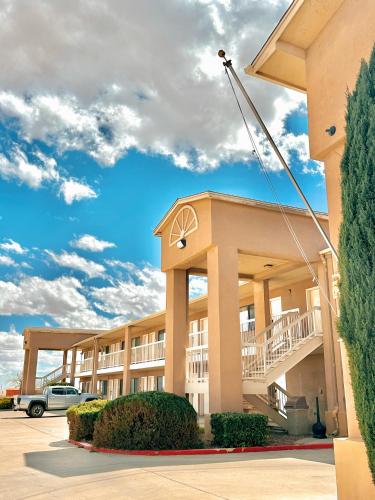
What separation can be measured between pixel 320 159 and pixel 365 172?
7.45ft

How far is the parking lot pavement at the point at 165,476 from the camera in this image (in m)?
7.14

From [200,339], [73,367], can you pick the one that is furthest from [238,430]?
[73,367]

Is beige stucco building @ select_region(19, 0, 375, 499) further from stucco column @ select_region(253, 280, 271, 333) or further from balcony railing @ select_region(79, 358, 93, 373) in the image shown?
balcony railing @ select_region(79, 358, 93, 373)

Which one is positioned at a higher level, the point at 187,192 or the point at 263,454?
the point at 187,192

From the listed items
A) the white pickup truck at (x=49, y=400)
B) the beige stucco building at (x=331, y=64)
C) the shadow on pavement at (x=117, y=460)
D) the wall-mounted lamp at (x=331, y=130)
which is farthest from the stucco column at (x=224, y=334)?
the white pickup truck at (x=49, y=400)

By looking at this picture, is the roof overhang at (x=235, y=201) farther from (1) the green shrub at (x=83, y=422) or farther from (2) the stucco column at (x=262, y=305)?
(1) the green shrub at (x=83, y=422)

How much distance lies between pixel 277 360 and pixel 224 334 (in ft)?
7.64

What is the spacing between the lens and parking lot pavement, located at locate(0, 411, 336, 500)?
714 centimetres

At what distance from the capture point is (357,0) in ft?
24.0

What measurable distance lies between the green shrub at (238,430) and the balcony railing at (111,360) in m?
19.2

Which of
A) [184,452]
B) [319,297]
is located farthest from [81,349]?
[184,452]

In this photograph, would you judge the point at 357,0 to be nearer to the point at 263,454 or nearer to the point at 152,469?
the point at 152,469

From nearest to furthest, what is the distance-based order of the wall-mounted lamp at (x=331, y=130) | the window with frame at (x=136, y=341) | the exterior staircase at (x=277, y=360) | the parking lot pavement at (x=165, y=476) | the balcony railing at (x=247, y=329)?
the parking lot pavement at (x=165, y=476) < the wall-mounted lamp at (x=331, y=130) < the exterior staircase at (x=277, y=360) < the balcony railing at (x=247, y=329) < the window with frame at (x=136, y=341)

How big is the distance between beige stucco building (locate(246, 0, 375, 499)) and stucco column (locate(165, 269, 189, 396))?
9.98m
